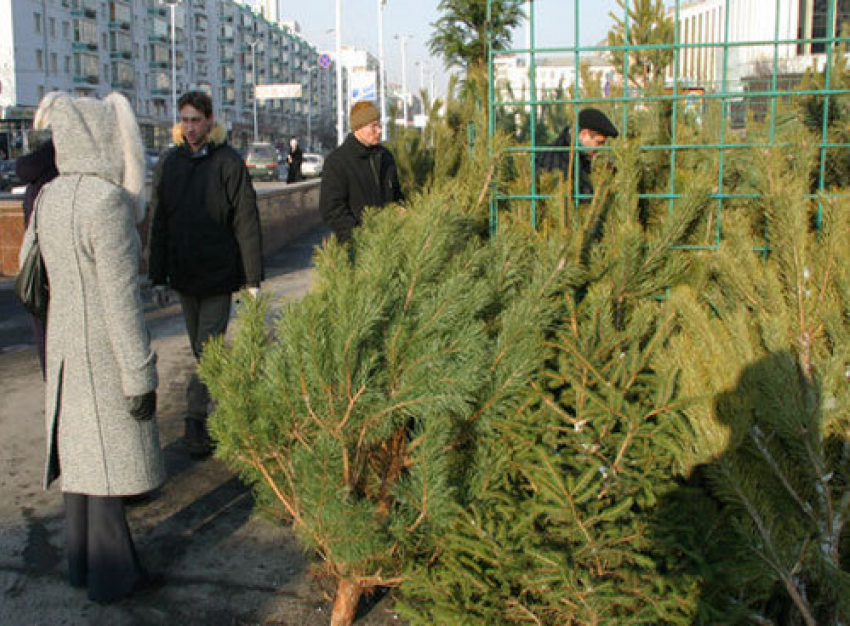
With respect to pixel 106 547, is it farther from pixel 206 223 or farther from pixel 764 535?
pixel 764 535

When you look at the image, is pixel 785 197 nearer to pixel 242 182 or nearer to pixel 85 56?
pixel 242 182

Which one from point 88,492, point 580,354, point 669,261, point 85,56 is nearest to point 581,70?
point 669,261

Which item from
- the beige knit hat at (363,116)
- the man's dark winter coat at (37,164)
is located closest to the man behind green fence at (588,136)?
the beige knit hat at (363,116)

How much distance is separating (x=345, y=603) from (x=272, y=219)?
11.1 metres

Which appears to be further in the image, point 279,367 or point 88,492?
point 88,492

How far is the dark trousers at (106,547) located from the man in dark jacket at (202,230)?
138 cm

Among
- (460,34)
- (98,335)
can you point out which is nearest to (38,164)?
(98,335)

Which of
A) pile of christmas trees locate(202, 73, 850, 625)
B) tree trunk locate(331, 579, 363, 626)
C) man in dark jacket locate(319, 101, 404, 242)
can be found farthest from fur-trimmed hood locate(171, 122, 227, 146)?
tree trunk locate(331, 579, 363, 626)

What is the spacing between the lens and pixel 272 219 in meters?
13.5

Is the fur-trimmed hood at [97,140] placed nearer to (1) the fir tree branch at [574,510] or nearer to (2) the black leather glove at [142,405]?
(2) the black leather glove at [142,405]

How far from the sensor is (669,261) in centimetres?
303

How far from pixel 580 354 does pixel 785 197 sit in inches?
30.2

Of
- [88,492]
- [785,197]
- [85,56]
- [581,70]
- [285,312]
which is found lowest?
[88,492]

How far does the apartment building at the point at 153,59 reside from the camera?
65812 millimetres
